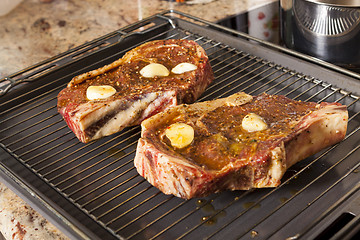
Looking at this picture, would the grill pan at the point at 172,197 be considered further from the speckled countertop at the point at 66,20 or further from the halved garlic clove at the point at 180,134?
the speckled countertop at the point at 66,20

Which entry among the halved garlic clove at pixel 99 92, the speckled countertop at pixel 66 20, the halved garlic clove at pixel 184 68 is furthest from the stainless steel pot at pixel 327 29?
the halved garlic clove at pixel 99 92

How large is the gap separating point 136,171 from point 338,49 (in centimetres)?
130

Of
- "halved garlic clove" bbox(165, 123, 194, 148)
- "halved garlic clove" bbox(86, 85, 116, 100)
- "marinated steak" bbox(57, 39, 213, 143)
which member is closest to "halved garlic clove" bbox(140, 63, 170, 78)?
"marinated steak" bbox(57, 39, 213, 143)

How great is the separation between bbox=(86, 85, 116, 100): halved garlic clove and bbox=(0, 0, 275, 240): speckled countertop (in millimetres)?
1016

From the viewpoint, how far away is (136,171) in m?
2.10

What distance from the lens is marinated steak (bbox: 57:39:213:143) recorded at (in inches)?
89.0

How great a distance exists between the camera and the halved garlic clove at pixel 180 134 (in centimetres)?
197

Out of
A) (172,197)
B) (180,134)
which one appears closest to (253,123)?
(180,134)

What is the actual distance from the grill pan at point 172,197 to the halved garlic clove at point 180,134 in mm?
230

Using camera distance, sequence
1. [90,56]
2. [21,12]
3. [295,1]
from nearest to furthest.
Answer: [295,1] < [90,56] < [21,12]

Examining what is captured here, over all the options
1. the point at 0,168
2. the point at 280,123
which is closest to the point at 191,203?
the point at 280,123

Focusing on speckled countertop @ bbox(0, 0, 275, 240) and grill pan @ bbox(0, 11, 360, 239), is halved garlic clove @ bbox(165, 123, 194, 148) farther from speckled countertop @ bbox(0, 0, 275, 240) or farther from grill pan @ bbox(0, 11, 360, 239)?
speckled countertop @ bbox(0, 0, 275, 240)

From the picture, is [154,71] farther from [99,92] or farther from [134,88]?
[99,92]

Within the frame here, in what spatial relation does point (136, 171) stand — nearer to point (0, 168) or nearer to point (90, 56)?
point (0, 168)
